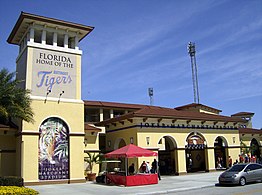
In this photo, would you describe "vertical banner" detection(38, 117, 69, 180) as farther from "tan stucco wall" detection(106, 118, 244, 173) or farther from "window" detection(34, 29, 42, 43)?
"window" detection(34, 29, 42, 43)

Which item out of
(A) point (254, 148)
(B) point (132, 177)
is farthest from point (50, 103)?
(A) point (254, 148)

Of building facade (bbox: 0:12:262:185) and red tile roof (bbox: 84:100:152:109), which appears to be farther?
red tile roof (bbox: 84:100:152:109)

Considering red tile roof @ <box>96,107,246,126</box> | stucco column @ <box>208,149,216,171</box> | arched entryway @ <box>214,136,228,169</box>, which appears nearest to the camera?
red tile roof @ <box>96,107,246,126</box>

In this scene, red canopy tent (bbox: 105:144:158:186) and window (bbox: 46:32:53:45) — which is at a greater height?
window (bbox: 46:32:53:45)

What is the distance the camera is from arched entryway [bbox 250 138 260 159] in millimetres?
40594

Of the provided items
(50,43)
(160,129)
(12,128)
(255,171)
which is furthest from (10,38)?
(255,171)

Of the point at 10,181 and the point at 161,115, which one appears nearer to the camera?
the point at 10,181

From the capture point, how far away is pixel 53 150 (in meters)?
23.9

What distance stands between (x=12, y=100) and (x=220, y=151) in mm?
22984

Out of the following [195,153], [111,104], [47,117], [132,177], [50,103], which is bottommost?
[132,177]

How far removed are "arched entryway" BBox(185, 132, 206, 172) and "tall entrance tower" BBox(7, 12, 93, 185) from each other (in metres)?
11.0

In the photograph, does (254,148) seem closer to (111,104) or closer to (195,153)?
(195,153)

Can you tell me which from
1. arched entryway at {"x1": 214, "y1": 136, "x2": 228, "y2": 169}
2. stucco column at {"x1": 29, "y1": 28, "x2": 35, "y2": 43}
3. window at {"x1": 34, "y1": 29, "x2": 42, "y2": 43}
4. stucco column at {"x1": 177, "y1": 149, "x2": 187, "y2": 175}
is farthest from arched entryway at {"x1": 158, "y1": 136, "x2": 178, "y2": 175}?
stucco column at {"x1": 29, "y1": 28, "x2": 35, "y2": 43}

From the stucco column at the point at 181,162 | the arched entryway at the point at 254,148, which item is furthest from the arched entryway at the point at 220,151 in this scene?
the arched entryway at the point at 254,148
